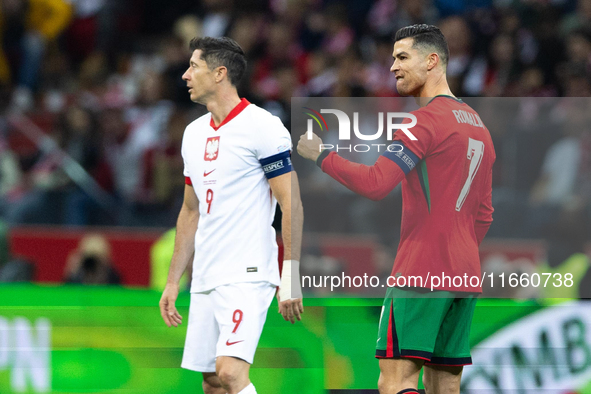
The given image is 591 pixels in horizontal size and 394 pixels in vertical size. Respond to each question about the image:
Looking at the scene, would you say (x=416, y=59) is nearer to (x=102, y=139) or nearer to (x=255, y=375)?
(x=255, y=375)

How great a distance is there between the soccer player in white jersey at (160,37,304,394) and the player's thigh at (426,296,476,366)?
72 cm

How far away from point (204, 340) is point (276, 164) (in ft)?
3.35

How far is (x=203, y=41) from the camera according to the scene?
175 inches

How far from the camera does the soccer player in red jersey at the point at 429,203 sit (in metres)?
3.77

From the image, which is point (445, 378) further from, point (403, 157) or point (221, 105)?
point (221, 105)

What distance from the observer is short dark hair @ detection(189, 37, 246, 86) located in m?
4.42

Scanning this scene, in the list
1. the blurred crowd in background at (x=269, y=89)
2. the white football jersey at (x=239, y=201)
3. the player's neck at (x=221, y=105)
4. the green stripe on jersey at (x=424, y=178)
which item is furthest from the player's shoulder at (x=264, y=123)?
the blurred crowd in background at (x=269, y=89)

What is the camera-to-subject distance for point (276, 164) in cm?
426

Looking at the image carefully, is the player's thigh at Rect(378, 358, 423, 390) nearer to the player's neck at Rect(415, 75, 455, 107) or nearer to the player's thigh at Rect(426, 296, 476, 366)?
the player's thigh at Rect(426, 296, 476, 366)

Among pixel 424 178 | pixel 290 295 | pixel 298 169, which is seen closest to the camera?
pixel 424 178

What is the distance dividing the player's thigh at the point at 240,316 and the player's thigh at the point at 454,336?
3.10 ft

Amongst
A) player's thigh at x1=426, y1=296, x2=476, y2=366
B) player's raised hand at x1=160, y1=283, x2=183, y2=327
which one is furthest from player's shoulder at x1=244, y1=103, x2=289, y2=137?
player's thigh at x1=426, y1=296, x2=476, y2=366

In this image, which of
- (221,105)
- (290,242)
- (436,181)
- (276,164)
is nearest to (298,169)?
(221,105)

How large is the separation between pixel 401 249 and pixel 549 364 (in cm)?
193
